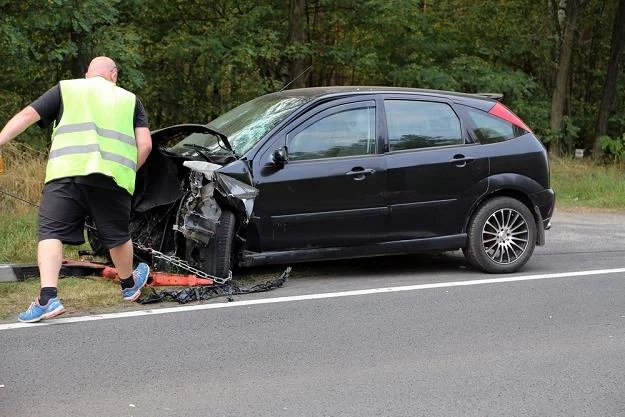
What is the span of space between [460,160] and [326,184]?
134cm

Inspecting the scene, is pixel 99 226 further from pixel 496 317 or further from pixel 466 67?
pixel 466 67

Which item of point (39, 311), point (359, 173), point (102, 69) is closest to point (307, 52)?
point (359, 173)

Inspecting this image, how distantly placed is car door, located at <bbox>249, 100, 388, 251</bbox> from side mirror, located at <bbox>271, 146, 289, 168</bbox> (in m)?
0.04

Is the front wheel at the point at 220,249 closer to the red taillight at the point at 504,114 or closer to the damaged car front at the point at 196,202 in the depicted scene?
the damaged car front at the point at 196,202

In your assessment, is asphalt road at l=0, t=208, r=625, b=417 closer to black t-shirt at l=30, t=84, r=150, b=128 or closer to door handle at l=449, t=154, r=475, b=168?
door handle at l=449, t=154, r=475, b=168

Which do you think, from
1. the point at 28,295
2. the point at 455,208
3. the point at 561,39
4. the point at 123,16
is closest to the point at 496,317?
the point at 455,208

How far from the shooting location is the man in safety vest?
5480 millimetres

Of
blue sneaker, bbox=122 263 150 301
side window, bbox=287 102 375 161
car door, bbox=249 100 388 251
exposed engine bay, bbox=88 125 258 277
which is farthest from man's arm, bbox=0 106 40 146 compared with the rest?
side window, bbox=287 102 375 161

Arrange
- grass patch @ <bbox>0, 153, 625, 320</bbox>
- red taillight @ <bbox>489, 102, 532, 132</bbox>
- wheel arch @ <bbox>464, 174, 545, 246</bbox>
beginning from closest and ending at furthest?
grass patch @ <bbox>0, 153, 625, 320</bbox> → wheel arch @ <bbox>464, 174, 545, 246</bbox> → red taillight @ <bbox>489, 102, 532, 132</bbox>

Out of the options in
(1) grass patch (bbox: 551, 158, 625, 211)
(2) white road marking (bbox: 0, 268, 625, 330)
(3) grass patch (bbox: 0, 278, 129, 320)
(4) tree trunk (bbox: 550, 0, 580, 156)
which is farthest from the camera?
(4) tree trunk (bbox: 550, 0, 580, 156)

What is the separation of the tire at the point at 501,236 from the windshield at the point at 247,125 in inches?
78.4

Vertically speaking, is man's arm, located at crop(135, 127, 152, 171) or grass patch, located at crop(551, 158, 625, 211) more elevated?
man's arm, located at crop(135, 127, 152, 171)

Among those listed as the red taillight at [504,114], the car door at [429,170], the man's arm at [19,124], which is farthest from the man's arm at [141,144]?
the red taillight at [504,114]

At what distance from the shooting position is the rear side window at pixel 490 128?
24.1ft
